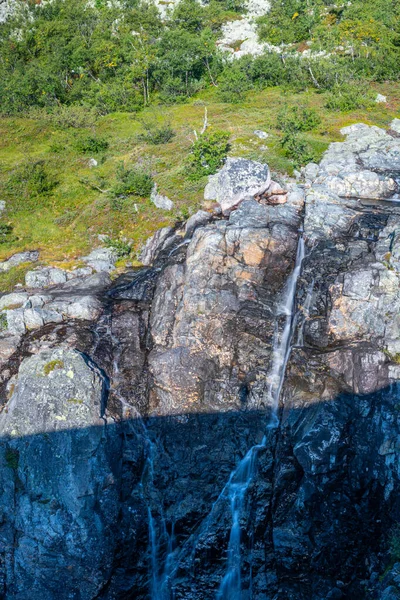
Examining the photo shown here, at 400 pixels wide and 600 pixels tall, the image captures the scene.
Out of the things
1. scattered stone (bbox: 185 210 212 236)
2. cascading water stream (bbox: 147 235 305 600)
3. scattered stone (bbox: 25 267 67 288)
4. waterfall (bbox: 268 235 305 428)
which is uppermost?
scattered stone (bbox: 185 210 212 236)

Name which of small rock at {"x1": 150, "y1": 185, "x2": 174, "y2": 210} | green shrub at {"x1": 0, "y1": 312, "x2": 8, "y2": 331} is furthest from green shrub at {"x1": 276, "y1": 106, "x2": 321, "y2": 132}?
green shrub at {"x1": 0, "y1": 312, "x2": 8, "y2": 331}

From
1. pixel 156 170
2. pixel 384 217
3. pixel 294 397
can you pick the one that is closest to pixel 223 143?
pixel 156 170

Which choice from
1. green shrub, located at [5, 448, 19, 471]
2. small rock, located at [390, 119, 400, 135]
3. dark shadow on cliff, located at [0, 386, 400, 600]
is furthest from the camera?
small rock, located at [390, 119, 400, 135]

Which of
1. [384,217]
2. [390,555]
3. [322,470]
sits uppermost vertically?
[384,217]

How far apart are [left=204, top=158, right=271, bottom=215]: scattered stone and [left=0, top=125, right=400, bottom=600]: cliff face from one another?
4.26 meters

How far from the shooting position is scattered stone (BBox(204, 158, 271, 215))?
27.4 metres

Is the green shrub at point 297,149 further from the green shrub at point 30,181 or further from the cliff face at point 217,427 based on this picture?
the green shrub at point 30,181

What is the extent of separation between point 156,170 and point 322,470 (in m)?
25.1

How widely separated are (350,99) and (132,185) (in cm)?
2268

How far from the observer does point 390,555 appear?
53.2 ft

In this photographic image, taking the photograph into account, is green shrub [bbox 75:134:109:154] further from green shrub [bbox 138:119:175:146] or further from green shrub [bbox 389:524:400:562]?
green shrub [bbox 389:524:400:562]

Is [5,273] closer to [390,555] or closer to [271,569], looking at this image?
[271,569]

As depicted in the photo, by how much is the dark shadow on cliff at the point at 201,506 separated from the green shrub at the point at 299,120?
25535 millimetres

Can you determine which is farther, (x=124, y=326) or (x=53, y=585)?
(x=124, y=326)
